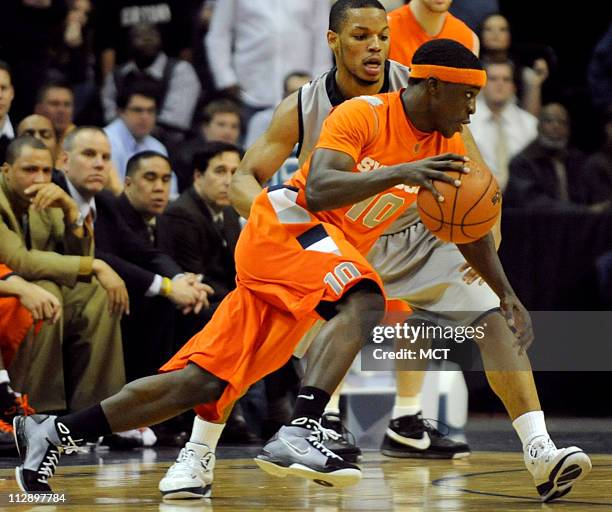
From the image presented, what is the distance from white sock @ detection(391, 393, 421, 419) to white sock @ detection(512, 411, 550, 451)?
6.12ft

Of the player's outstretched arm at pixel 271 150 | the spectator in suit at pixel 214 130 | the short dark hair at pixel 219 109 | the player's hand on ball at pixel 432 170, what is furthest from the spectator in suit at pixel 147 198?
the player's hand on ball at pixel 432 170

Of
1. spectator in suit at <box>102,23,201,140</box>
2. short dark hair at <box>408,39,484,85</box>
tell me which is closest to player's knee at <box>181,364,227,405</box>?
short dark hair at <box>408,39,484,85</box>

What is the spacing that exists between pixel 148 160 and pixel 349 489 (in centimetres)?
322

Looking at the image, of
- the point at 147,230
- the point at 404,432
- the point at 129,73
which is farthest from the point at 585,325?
the point at 129,73

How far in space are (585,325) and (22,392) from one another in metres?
3.62

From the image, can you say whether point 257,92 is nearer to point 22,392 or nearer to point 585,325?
point 585,325

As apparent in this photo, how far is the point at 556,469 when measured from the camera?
15.1 ft

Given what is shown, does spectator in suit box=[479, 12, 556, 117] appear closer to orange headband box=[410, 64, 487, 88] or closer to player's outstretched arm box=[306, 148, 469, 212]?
orange headband box=[410, 64, 487, 88]

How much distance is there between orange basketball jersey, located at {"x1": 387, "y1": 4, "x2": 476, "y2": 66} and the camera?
6.43 m

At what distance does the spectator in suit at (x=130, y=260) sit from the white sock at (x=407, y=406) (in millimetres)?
1219

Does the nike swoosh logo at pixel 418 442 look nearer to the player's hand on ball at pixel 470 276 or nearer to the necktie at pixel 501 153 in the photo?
the player's hand on ball at pixel 470 276

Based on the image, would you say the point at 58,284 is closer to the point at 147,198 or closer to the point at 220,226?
the point at 147,198

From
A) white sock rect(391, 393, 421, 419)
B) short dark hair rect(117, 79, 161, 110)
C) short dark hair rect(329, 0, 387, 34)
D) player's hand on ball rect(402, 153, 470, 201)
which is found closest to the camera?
player's hand on ball rect(402, 153, 470, 201)

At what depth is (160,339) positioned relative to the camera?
7457 mm
